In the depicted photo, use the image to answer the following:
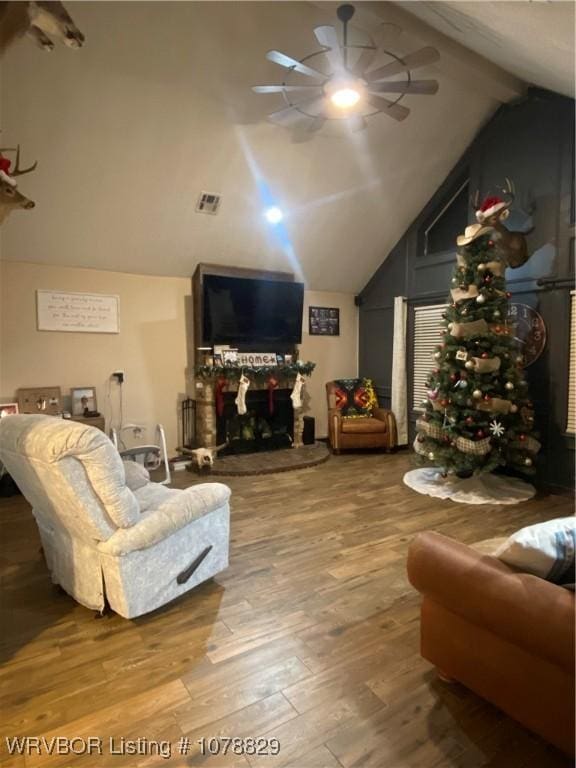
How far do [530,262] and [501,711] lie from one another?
4.08 m

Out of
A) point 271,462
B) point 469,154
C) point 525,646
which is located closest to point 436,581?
point 525,646

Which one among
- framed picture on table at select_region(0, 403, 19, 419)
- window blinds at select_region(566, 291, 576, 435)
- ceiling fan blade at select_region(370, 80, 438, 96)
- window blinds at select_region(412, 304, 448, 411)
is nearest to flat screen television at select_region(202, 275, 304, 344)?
window blinds at select_region(412, 304, 448, 411)

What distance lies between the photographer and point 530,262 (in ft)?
14.5

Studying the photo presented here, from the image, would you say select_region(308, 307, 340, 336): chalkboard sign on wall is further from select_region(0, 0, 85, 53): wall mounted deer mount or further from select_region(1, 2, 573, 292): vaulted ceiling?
select_region(0, 0, 85, 53): wall mounted deer mount

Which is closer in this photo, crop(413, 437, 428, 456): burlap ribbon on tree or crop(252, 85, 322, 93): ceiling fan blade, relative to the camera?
crop(252, 85, 322, 93): ceiling fan blade

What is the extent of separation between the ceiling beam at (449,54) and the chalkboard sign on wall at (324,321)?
3.18m

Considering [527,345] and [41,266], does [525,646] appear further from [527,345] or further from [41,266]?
[41,266]

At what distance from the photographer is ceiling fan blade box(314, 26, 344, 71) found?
8.45 feet

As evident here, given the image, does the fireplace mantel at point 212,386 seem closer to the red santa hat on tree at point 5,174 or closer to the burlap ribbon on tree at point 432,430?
the burlap ribbon on tree at point 432,430

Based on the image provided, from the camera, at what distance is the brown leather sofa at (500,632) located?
1363mm

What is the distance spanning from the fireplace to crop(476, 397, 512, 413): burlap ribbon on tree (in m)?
2.70

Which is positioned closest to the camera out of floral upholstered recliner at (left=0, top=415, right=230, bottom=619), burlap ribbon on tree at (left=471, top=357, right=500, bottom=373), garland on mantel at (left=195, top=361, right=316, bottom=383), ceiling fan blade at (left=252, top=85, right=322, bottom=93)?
floral upholstered recliner at (left=0, top=415, right=230, bottom=619)

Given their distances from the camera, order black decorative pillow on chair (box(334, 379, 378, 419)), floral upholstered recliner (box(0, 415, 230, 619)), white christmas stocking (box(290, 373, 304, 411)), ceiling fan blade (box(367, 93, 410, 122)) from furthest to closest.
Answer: black decorative pillow on chair (box(334, 379, 378, 419)), white christmas stocking (box(290, 373, 304, 411)), ceiling fan blade (box(367, 93, 410, 122)), floral upholstered recliner (box(0, 415, 230, 619))

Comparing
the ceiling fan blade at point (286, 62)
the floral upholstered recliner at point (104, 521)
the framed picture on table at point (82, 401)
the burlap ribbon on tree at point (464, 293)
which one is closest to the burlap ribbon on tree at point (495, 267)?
the burlap ribbon on tree at point (464, 293)
